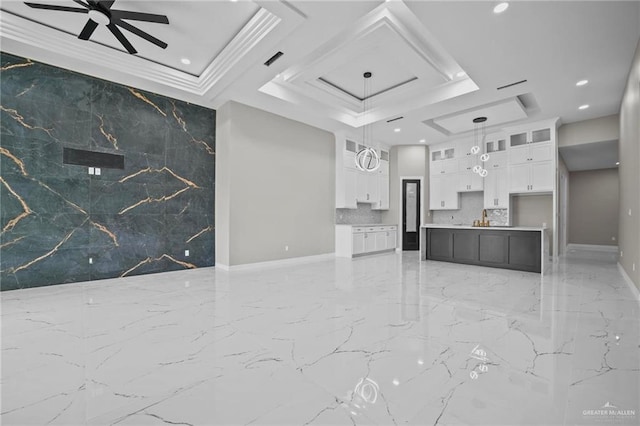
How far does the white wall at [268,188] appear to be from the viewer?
18.8 ft

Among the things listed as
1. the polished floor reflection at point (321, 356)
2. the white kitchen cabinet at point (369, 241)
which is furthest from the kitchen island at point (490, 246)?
the white kitchen cabinet at point (369, 241)

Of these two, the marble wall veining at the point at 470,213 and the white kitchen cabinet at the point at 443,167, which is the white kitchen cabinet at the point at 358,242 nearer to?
the marble wall veining at the point at 470,213

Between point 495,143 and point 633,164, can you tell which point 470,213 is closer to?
point 495,143

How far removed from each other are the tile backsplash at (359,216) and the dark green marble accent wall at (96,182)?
11.3ft

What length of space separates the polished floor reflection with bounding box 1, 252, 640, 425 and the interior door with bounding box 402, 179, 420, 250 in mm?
4997

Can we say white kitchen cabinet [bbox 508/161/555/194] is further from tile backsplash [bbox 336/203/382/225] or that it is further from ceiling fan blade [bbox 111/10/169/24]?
ceiling fan blade [bbox 111/10/169/24]

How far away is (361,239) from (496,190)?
3689 millimetres

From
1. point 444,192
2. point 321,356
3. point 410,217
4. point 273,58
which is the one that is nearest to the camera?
point 321,356

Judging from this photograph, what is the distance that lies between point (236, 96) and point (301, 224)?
3.06 m

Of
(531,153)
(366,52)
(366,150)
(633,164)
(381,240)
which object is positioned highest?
(366,52)

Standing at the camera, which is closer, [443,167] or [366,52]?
[366,52]

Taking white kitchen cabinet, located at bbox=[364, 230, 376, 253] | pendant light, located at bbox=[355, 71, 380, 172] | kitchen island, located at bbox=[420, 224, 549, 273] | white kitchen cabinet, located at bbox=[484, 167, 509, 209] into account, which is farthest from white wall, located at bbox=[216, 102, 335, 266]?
white kitchen cabinet, located at bbox=[484, 167, 509, 209]

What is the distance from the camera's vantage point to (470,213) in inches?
329

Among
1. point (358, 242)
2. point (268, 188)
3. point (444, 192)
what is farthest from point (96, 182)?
point (444, 192)
